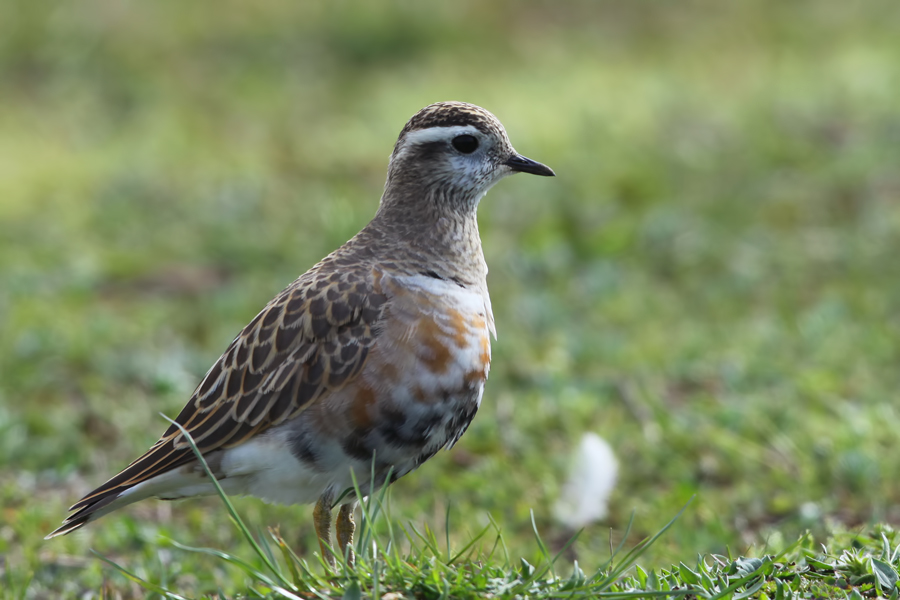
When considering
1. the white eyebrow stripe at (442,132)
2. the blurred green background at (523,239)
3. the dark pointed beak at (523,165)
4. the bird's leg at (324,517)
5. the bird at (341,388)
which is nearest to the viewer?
the bird at (341,388)

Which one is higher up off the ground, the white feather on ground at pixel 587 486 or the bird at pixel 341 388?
the bird at pixel 341 388

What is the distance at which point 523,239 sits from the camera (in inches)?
328

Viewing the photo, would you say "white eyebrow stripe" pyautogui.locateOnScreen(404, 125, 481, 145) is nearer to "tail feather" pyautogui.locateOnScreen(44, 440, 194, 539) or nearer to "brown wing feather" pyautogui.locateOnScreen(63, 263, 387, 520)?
"brown wing feather" pyautogui.locateOnScreen(63, 263, 387, 520)

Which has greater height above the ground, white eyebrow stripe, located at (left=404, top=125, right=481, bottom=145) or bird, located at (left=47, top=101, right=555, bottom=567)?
white eyebrow stripe, located at (left=404, top=125, right=481, bottom=145)

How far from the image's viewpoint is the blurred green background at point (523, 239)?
537 centimetres

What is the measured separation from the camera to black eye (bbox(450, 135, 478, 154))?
4559 mm

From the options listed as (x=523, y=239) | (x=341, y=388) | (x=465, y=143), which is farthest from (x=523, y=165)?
(x=523, y=239)

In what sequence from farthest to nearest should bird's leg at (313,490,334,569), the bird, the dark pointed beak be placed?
the dark pointed beak, bird's leg at (313,490,334,569), the bird

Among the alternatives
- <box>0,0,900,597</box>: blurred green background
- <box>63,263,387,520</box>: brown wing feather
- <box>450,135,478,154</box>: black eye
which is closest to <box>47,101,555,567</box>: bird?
<box>63,263,387,520</box>: brown wing feather

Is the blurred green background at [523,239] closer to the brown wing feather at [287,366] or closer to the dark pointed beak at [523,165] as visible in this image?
the brown wing feather at [287,366]

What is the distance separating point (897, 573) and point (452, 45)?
986 centimetres

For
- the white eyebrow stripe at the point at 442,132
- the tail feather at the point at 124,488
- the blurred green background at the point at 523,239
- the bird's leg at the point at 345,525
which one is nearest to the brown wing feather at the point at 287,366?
the tail feather at the point at 124,488

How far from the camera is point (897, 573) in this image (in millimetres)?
3486

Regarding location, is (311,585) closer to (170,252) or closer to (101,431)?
(101,431)
